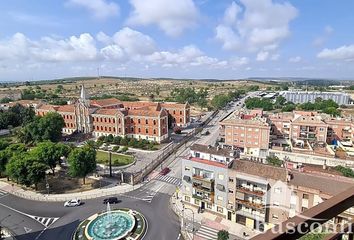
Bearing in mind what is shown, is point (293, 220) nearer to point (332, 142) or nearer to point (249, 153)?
point (249, 153)

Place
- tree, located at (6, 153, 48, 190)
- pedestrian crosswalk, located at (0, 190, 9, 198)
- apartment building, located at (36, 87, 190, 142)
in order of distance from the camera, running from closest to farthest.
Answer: tree, located at (6, 153, 48, 190) < pedestrian crosswalk, located at (0, 190, 9, 198) < apartment building, located at (36, 87, 190, 142)

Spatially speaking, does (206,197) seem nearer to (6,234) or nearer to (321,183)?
(321,183)

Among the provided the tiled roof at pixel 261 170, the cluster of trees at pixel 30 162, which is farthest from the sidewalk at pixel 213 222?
the cluster of trees at pixel 30 162

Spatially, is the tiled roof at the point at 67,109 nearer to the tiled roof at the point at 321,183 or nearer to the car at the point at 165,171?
the car at the point at 165,171

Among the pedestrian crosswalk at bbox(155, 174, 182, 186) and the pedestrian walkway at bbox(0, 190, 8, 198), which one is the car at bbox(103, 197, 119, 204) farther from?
the pedestrian walkway at bbox(0, 190, 8, 198)

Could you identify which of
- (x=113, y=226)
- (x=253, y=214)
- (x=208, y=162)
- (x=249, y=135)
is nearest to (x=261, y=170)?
(x=253, y=214)

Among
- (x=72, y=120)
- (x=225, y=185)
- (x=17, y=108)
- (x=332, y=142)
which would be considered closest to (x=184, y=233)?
(x=225, y=185)

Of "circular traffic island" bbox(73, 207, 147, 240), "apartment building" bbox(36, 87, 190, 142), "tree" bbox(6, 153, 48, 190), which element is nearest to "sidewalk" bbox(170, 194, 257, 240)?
"circular traffic island" bbox(73, 207, 147, 240)
